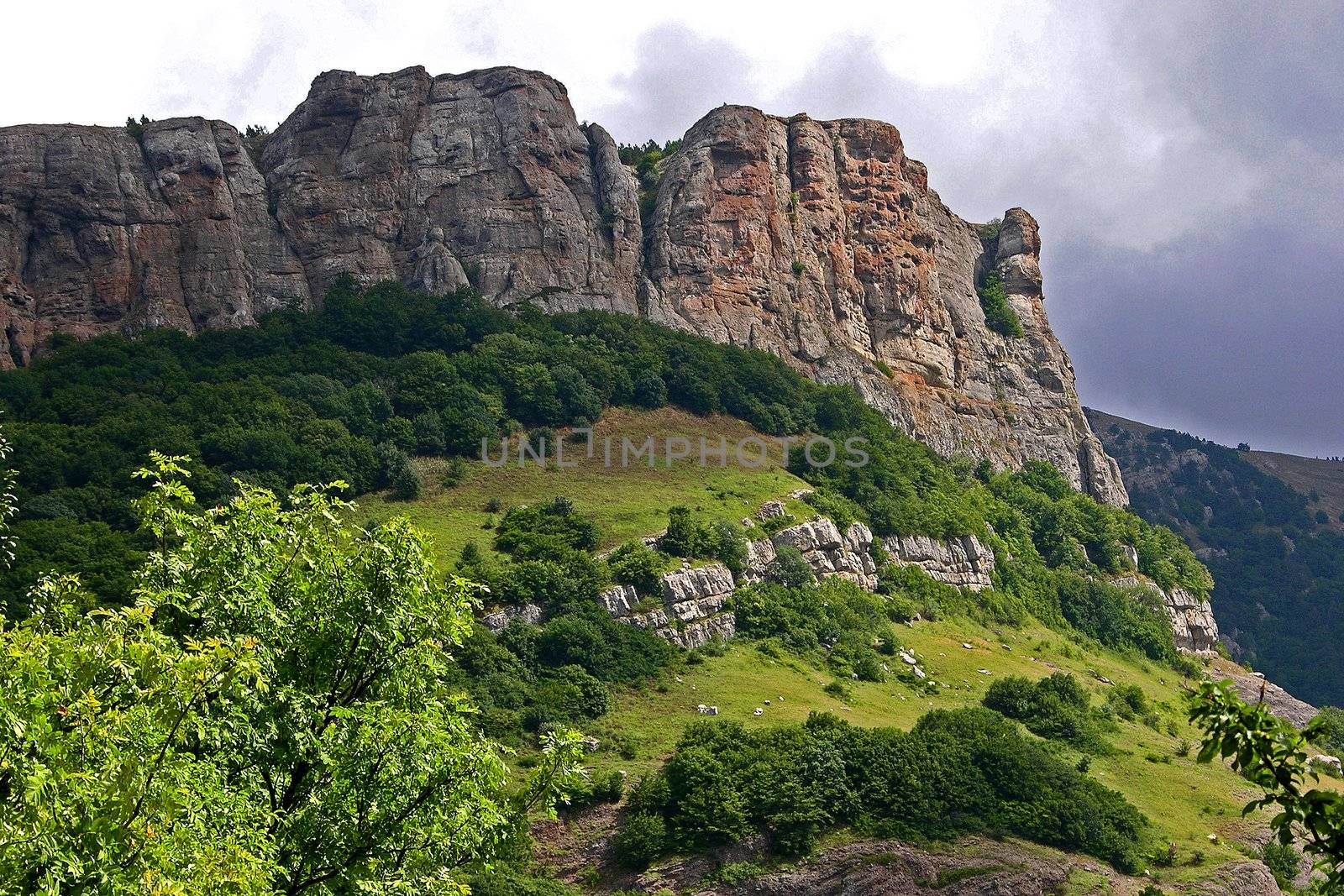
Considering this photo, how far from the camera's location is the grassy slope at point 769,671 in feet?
195

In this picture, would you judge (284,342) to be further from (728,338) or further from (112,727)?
(112,727)

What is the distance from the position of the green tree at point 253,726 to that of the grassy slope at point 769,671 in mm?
38300

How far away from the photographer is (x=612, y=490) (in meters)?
85.0

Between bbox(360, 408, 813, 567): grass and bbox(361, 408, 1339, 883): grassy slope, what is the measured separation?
13 centimetres

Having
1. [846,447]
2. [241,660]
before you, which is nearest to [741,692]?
[846,447]

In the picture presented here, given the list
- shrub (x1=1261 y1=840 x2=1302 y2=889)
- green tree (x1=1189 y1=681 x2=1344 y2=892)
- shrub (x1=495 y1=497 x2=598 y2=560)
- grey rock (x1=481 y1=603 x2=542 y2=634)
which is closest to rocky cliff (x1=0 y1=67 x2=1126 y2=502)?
shrub (x1=495 y1=497 x2=598 y2=560)

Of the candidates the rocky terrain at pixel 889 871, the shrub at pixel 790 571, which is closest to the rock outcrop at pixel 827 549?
the shrub at pixel 790 571

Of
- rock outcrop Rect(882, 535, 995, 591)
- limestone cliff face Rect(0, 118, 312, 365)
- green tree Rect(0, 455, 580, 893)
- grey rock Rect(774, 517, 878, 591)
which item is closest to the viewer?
green tree Rect(0, 455, 580, 893)

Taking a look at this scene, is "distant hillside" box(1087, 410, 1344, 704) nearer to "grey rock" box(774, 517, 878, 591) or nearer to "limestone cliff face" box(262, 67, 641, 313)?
"grey rock" box(774, 517, 878, 591)

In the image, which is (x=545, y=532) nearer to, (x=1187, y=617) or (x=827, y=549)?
(x=827, y=549)

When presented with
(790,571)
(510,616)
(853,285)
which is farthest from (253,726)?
(853,285)

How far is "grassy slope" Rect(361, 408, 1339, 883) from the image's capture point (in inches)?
2338

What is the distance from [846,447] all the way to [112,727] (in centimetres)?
8882

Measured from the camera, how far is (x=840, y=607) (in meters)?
78.6
